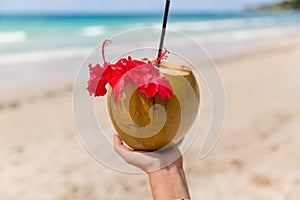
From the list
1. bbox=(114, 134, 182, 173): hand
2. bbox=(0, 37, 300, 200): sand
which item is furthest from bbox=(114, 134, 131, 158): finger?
bbox=(0, 37, 300, 200): sand

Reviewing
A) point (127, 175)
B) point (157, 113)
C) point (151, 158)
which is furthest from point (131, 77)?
point (127, 175)

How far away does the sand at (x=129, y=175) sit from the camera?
3527 mm

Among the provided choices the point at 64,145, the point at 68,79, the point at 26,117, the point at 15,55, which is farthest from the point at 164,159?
the point at 15,55

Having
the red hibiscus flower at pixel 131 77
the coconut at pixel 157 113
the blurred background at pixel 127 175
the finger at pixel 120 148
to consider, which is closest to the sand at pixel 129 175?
the blurred background at pixel 127 175

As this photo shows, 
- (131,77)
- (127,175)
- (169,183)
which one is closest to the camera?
(131,77)

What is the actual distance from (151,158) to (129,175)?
7.87 ft

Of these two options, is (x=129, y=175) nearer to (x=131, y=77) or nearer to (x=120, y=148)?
(x=120, y=148)

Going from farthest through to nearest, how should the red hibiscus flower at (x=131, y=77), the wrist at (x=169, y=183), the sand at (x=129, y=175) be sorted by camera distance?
the sand at (x=129, y=175), the wrist at (x=169, y=183), the red hibiscus flower at (x=131, y=77)

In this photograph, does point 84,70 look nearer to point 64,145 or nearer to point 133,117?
point 133,117

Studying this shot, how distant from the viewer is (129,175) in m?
3.83

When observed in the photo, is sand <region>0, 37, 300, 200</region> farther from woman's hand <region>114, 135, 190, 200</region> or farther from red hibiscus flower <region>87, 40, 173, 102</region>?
red hibiscus flower <region>87, 40, 173, 102</region>

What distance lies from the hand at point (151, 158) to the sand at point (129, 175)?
1.97 meters

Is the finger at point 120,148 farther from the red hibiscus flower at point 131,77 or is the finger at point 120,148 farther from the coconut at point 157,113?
the red hibiscus flower at point 131,77

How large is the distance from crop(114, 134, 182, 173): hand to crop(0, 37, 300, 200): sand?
6.47ft
